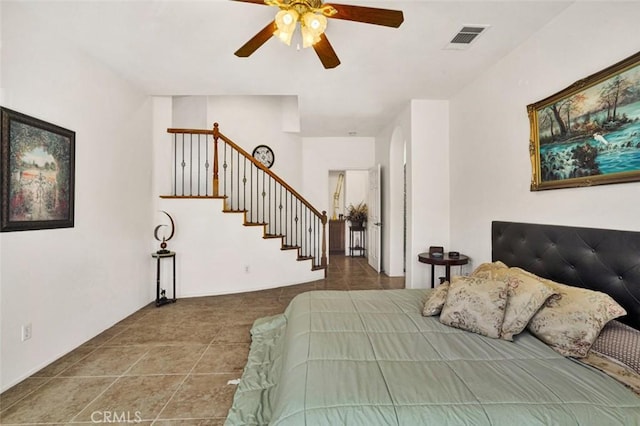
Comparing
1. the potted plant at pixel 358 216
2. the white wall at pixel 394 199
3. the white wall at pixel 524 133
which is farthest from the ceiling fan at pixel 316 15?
the potted plant at pixel 358 216

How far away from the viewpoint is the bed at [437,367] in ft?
3.44

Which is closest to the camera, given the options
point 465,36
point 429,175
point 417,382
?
point 417,382

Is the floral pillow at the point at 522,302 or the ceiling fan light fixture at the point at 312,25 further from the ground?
the ceiling fan light fixture at the point at 312,25

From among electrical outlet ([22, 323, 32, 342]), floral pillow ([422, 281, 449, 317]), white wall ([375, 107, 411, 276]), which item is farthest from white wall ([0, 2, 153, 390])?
white wall ([375, 107, 411, 276])

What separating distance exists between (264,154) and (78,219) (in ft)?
11.9

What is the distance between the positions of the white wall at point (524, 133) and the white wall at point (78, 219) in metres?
3.93

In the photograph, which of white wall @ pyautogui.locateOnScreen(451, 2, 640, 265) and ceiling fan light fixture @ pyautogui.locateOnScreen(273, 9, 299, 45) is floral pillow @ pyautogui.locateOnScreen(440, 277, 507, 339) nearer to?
white wall @ pyautogui.locateOnScreen(451, 2, 640, 265)

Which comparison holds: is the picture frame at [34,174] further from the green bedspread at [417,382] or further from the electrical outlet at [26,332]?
the green bedspread at [417,382]

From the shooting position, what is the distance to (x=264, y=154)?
580 cm

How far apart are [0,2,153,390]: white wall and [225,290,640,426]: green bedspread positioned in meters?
1.77

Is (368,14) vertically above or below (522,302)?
above

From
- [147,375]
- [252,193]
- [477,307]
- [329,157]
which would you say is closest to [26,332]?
[147,375]

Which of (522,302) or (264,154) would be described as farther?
(264,154)

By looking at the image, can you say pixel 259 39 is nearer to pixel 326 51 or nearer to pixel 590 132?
pixel 326 51
